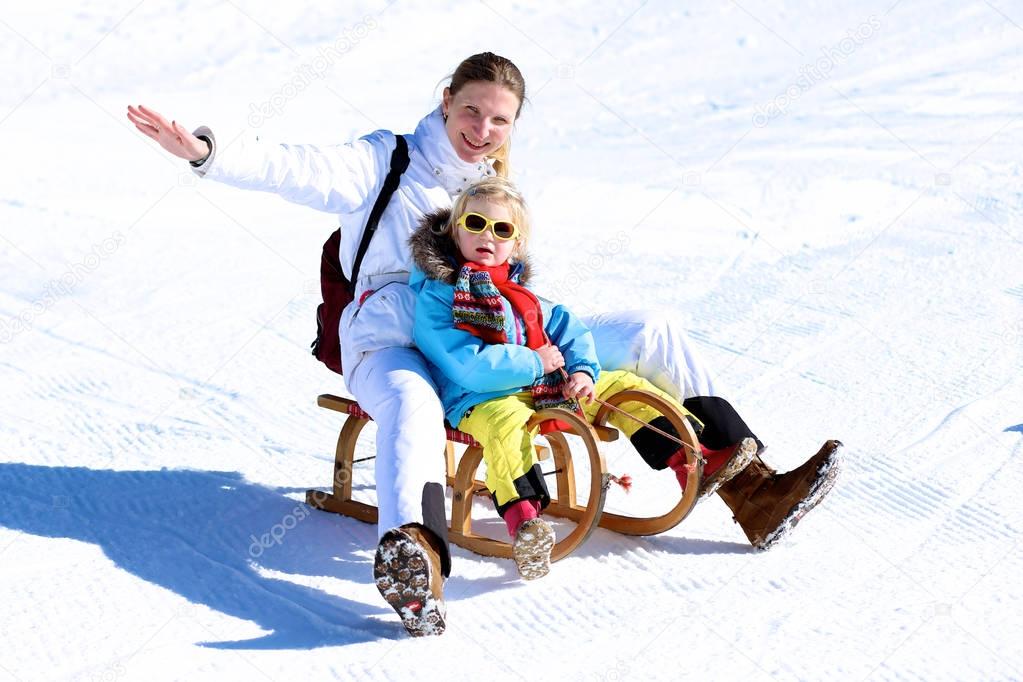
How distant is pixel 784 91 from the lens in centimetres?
1115

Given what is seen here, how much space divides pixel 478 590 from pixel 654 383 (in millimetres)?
826

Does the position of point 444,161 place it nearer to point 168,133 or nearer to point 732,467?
point 168,133

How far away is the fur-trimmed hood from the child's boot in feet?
2.15

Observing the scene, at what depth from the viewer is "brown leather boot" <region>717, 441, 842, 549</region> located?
326 centimetres

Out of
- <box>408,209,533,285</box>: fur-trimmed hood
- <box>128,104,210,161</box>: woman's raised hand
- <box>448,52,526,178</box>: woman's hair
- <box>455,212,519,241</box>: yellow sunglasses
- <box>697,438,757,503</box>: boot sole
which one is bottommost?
<box>697,438,757,503</box>: boot sole

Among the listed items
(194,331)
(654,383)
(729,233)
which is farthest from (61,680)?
(729,233)

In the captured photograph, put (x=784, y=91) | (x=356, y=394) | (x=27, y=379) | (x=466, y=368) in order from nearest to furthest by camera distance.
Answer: (x=466, y=368)
(x=356, y=394)
(x=27, y=379)
(x=784, y=91)

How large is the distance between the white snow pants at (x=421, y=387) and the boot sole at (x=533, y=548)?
0.25 meters

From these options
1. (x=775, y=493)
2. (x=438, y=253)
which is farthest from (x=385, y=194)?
(x=775, y=493)

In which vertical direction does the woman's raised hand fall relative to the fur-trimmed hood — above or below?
above

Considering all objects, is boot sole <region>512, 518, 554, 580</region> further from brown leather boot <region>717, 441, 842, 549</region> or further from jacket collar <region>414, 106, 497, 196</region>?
jacket collar <region>414, 106, 497, 196</region>

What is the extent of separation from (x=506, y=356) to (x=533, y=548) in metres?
0.51

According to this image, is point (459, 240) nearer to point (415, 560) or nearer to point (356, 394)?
point (356, 394)

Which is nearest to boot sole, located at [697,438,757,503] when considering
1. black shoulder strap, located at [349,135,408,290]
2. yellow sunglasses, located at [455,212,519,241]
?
yellow sunglasses, located at [455,212,519,241]
